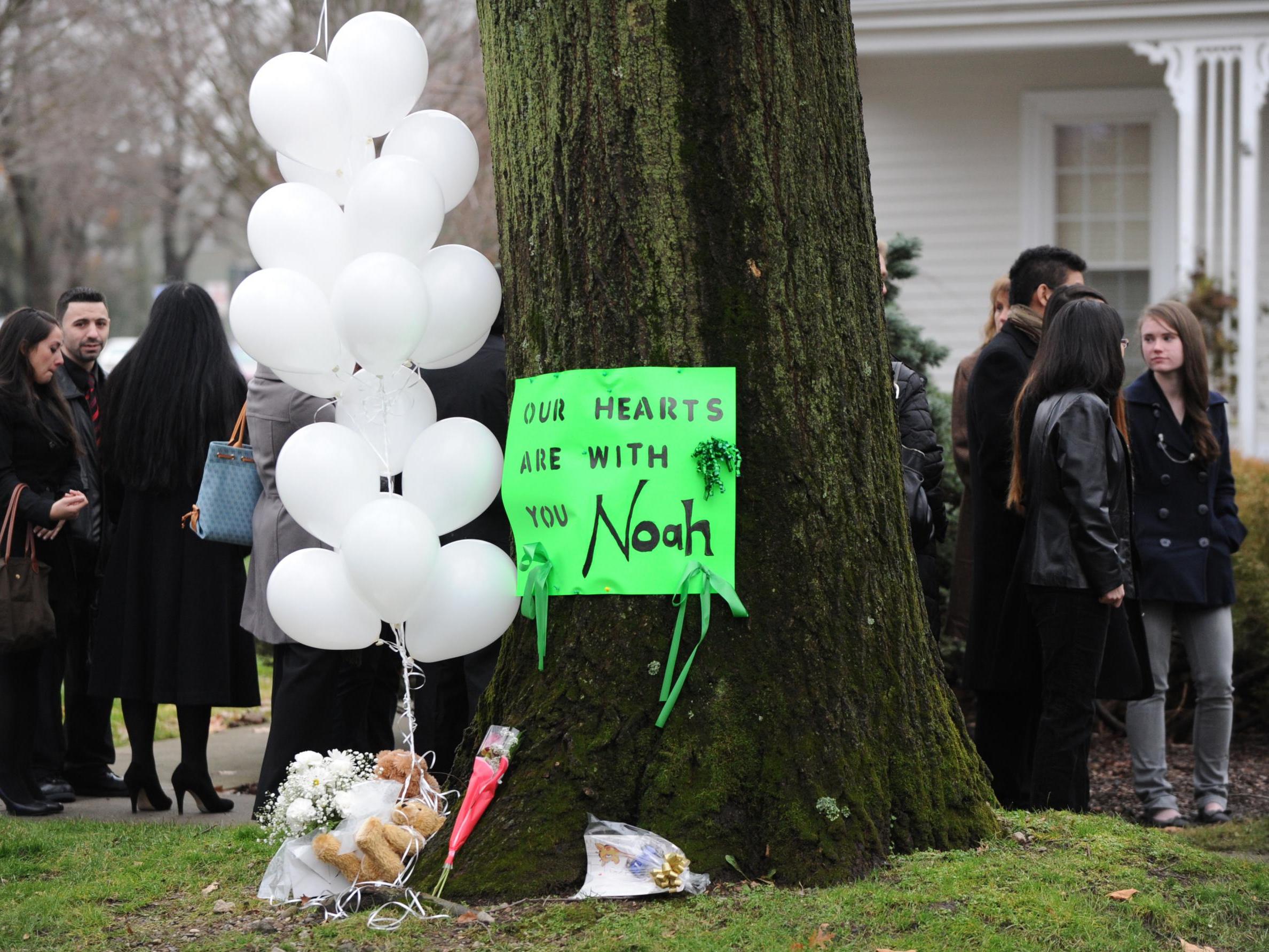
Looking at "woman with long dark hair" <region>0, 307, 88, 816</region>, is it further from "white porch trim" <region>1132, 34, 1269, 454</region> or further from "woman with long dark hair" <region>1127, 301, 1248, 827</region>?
"white porch trim" <region>1132, 34, 1269, 454</region>

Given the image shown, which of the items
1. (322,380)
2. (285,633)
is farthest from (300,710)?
(322,380)

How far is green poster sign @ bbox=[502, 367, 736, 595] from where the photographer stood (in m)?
3.46

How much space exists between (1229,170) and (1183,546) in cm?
806

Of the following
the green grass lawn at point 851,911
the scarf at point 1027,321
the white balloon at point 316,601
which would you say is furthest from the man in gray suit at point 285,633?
the scarf at point 1027,321

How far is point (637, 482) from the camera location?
3.49 meters

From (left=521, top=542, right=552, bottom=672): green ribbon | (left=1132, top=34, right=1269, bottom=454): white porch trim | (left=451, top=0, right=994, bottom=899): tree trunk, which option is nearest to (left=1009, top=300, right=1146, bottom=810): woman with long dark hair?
(left=451, top=0, right=994, bottom=899): tree trunk

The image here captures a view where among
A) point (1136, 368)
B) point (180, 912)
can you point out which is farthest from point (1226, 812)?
point (1136, 368)

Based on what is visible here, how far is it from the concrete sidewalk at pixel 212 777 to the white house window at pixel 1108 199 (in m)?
9.75

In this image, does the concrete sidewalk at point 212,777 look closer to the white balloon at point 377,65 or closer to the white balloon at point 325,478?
the white balloon at point 325,478

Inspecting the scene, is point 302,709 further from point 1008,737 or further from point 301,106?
point 1008,737

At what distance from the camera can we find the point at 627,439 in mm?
→ 3490

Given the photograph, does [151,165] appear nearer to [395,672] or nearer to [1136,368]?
[1136,368]

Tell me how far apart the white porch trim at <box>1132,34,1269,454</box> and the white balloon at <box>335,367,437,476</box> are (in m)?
10.2

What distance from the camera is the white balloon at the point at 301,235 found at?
3.81 m
